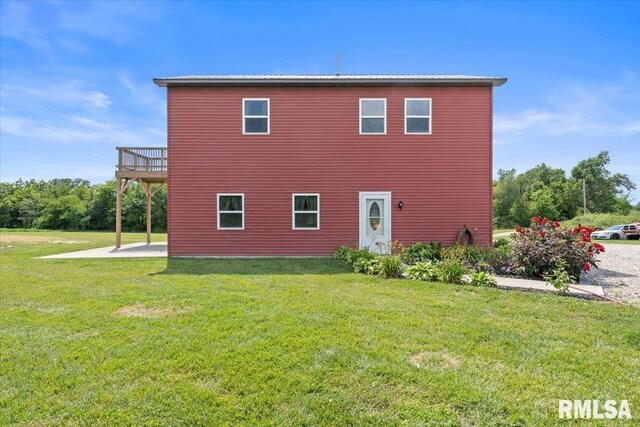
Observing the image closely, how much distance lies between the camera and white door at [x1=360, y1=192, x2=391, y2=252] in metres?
10.6

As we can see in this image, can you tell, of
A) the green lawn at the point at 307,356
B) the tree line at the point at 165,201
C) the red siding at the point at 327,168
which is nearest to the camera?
the green lawn at the point at 307,356

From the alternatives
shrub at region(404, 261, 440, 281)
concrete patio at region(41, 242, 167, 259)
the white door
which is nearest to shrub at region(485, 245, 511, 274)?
shrub at region(404, 261, 440, 281)

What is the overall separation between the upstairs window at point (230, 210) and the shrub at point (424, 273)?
5.82 meters

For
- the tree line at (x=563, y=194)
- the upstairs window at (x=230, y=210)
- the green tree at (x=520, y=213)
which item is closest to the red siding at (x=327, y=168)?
the upstairs window at (x=230, y=210)

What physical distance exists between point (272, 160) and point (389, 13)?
635cm

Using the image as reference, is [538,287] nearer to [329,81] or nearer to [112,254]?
[329,81]

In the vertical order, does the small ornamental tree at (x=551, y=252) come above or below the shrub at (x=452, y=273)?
above

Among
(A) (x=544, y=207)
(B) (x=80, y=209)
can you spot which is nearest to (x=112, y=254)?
(B) (x=80, y=209)

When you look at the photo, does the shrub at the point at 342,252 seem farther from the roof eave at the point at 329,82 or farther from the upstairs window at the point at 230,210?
the roof eave at the point at 329,82

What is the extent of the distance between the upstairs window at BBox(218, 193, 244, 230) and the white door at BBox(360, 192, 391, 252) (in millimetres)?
3968

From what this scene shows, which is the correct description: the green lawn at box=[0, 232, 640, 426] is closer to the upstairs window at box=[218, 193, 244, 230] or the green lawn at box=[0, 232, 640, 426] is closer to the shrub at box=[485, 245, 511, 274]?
the shrub at box=[485, 245, 511, 274]

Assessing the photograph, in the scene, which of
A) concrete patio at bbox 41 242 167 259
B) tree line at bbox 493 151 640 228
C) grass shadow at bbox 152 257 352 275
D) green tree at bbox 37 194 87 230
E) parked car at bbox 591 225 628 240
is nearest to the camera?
grass shadow at bbox 152 257 352 275

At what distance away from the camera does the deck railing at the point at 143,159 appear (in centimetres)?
1270

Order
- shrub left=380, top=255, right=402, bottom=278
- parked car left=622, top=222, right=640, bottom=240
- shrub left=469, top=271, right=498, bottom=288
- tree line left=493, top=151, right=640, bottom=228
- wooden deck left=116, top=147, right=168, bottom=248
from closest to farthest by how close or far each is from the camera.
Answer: shrub left=469, top=271, right=498, bottom=288 < shrub left=380, top=255, right=402, bottom=278 < wooden deck left=116, top=147, right=168, bottom=248 < parked car left=622, top=222, right=640, bottom=240 < tree line left=493, top=151, right=640, bottom=228
